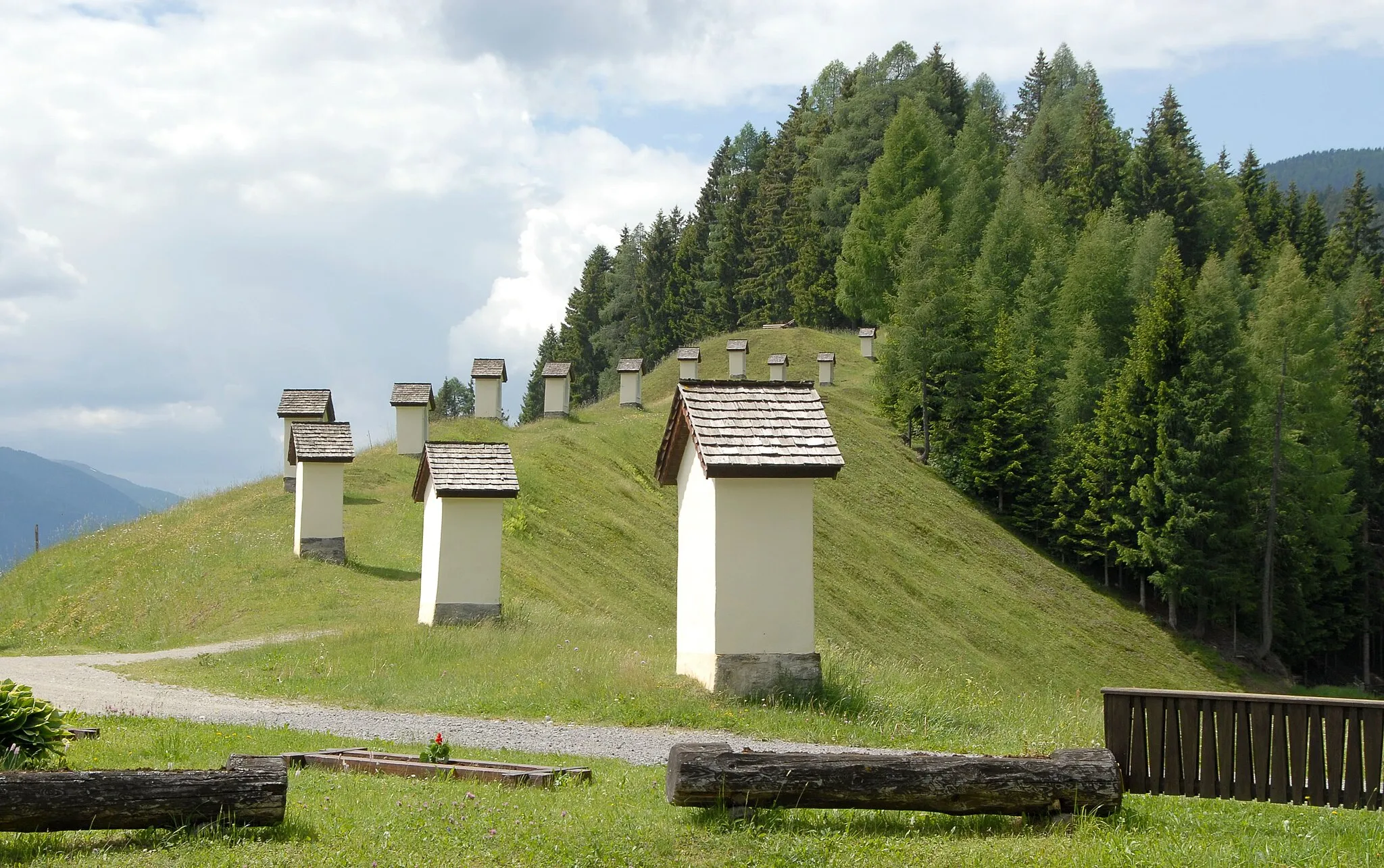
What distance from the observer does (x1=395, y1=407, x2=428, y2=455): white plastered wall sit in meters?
35.8

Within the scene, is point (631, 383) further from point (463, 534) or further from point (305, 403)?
point (463, 534)

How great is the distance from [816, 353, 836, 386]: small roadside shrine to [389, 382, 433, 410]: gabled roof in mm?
27192

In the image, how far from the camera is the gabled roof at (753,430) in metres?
15.7

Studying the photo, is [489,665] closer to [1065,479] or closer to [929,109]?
[1065,479]

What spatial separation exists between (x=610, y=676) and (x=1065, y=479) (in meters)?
39.0

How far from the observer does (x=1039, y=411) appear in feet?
178

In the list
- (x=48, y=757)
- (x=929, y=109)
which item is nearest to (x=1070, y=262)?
(x=929, y=109)

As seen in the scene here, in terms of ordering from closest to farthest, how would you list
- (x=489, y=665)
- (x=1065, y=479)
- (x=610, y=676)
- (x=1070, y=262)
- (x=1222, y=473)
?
(x=610, y=676) < (x=489, y=665) < (x=1222, y=473) < (x=1065, y=479) < (x=1070, y=262)

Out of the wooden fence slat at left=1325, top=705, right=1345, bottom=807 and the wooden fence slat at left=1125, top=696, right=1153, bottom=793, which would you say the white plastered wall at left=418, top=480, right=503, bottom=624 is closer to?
the wooden fence slat at left=1125, top=696, right=1153, bottom=793

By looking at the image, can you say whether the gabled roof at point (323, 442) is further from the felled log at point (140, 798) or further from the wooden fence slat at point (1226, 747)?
the wooden fence slat at point (1226, 747)

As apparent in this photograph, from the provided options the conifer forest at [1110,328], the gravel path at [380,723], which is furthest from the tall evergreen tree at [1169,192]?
the gravel path at [380,723]

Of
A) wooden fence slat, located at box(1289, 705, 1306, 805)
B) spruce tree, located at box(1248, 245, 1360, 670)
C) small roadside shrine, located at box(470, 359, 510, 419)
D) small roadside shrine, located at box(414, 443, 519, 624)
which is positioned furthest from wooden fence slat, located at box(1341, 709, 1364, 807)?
spruce tree, located at box(1248, 245, 1360, 670)

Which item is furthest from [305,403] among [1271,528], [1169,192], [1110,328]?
[1169,192]

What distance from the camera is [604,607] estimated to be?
26.7 metres
